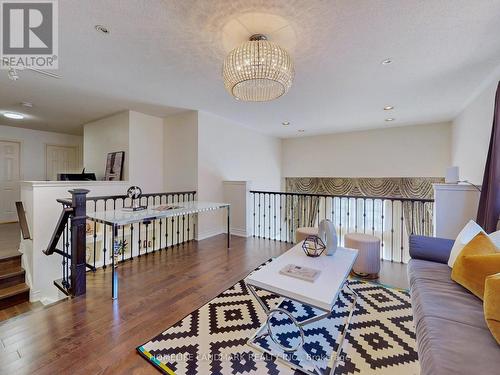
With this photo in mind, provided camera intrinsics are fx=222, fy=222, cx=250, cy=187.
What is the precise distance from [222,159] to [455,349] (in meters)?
4.48

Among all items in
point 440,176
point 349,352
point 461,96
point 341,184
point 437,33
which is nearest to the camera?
point 349,352

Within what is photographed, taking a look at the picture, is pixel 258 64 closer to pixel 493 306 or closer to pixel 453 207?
pixel 493 306

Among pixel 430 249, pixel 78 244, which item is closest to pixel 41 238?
pixel 78 244

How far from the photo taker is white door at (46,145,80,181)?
6.43 metres

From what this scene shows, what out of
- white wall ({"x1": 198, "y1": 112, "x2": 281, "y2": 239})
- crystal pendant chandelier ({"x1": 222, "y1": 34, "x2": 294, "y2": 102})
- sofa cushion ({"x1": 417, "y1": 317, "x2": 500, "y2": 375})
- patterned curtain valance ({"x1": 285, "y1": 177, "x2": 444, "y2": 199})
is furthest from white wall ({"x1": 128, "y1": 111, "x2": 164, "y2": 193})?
sofa cushion ({"x1": 417, "y1": 317, "x2": 500, "y2": 375})

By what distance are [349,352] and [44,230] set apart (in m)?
4.13

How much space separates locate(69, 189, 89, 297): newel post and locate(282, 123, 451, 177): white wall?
19.9 feet

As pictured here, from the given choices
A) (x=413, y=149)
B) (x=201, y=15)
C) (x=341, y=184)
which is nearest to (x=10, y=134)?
(x=201, y=15)

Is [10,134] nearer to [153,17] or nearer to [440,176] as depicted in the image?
[153,17]

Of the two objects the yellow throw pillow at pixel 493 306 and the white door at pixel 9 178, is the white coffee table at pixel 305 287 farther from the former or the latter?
the white door at pixel 9 178

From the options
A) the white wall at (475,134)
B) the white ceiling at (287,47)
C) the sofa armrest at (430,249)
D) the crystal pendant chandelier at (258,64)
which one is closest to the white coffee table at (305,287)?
the sofa armrest at (430,249)

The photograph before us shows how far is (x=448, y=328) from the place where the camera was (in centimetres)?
120

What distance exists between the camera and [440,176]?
17.6ft

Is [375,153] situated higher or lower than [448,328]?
higher
